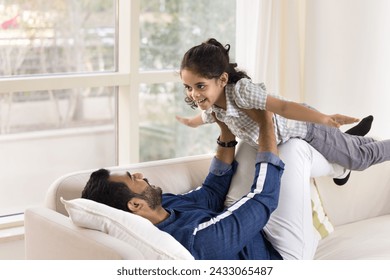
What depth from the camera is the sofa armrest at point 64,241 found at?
81.4 inches

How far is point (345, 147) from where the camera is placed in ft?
9.53

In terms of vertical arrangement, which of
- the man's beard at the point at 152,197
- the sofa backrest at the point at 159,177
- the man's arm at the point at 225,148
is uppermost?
the man's arm at the point at 225,148

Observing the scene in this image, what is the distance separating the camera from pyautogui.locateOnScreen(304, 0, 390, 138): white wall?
4008 mm

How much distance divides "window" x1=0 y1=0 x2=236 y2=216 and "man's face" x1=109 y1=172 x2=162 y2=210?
1229 mm

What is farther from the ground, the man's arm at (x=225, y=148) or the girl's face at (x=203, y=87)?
the girl's face at (x=203, y=87)

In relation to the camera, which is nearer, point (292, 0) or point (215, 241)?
point (215, 241)

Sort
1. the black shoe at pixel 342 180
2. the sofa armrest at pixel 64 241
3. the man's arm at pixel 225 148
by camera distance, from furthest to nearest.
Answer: the black shoe at pixel 342 180 → the man's arm at pixel 225 148 → the sofa armrest at pixel 64 241

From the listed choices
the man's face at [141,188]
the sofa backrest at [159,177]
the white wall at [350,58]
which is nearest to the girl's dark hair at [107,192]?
the man's face at [141,188]

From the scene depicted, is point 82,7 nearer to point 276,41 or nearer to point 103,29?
point 103,29

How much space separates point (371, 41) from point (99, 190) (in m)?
2.20

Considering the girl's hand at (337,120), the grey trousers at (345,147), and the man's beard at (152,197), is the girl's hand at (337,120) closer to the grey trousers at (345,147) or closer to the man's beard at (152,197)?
the grey trousers at (345,147)

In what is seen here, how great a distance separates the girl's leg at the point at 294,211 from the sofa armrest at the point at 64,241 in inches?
27.7

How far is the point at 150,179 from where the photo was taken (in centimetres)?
277

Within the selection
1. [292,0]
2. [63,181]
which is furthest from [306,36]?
[63,181]
